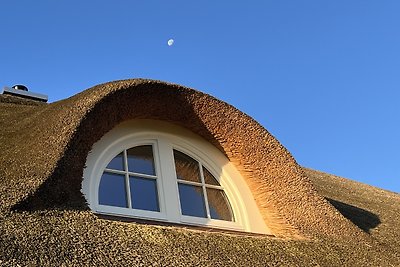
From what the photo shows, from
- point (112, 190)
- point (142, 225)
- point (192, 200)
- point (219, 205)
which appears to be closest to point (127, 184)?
point (112, 190)

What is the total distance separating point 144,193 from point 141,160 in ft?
0.93

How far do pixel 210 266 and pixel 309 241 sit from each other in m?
1.07

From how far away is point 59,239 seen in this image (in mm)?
2463

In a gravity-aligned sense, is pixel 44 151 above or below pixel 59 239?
above

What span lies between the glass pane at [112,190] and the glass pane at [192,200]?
453 millimetres

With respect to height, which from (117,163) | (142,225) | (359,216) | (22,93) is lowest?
(142,225)

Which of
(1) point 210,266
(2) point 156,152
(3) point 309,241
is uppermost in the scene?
(2) point 156,152

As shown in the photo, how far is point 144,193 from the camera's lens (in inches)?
142

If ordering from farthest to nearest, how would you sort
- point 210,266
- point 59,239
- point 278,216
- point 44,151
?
point 278,216
point 44,151
point 210,266
point 59,239

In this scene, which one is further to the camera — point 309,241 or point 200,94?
point 200,94

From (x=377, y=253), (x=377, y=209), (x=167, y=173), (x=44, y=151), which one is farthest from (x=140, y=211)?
(x=377, y=209)

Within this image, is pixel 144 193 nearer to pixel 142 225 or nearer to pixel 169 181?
pixel 169 181

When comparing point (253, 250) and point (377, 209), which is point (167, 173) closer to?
point (253, 250)

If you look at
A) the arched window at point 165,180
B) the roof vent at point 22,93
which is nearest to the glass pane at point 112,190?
the arched window at point 165,180
